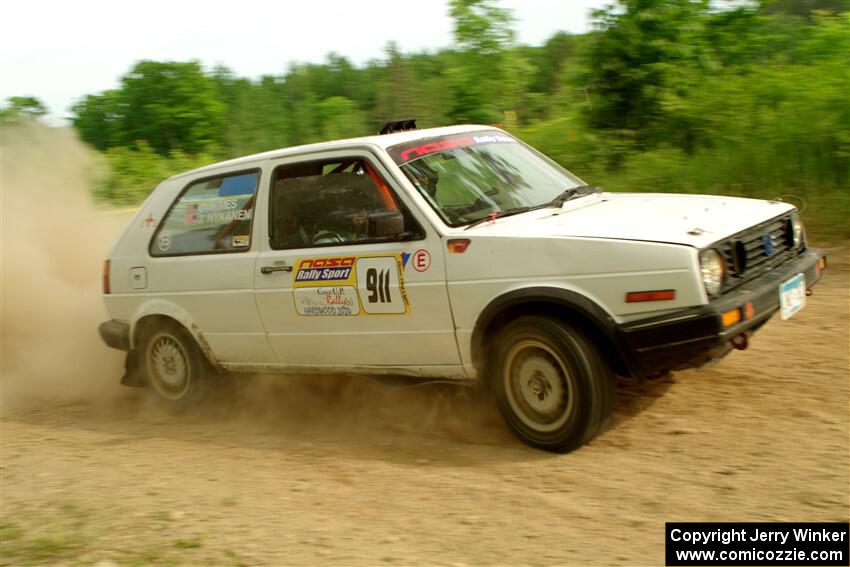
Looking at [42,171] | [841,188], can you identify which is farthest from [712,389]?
[42,171]

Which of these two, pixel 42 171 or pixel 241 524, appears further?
pixel 42 171

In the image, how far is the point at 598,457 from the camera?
447 centimetres

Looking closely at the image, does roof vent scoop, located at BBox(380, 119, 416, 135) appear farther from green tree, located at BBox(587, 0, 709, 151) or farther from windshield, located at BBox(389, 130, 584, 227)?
green tree, located at BBox(587, 0, 709, 151)

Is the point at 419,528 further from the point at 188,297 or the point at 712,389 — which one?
the point at 188,297

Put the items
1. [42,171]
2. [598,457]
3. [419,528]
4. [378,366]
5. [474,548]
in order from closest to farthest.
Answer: [474,548] → [419,528] → [598,457] → [378,366] → [42,171]

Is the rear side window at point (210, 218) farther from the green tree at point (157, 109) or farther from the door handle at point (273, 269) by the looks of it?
the green tree at point (157, 109)

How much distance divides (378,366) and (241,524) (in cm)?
135

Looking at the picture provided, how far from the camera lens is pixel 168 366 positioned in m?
6.49

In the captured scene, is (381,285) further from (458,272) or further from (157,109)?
(157,109)

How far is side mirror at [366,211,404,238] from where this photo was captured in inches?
185

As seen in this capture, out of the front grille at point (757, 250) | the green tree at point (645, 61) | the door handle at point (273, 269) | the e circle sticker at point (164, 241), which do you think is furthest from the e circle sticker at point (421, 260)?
the green tree at point (645, 61)

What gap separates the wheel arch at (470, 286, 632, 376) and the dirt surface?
1.89 ft

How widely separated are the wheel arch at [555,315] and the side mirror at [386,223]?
69 cm

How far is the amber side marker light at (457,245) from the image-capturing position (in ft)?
15.2
